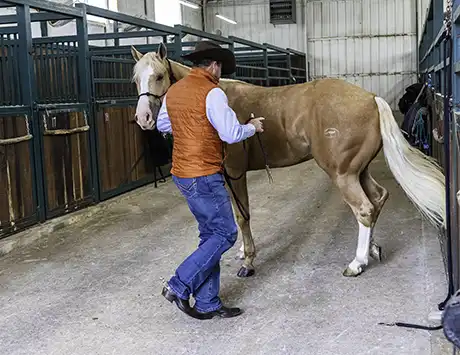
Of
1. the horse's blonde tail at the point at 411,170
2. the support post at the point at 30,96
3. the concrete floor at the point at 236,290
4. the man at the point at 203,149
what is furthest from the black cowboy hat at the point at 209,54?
the support post at the point at 30,96

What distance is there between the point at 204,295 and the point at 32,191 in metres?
2.56

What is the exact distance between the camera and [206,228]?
287cm

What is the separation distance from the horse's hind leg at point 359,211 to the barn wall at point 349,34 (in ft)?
40.6

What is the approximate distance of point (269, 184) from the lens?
7.26 m

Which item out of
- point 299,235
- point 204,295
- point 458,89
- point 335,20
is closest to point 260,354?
point 204,295

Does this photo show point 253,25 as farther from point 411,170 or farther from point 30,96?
point 411,170

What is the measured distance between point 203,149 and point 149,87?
35.4 inches

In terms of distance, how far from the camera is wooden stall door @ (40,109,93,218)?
5199 mm

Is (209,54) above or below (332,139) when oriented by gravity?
above

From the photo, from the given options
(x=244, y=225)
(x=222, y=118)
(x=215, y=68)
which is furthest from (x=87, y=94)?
(x=222, y=118)

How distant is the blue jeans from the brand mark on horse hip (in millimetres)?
983

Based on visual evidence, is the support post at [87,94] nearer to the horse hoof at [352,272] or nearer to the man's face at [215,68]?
the horse hoof at [352,272]

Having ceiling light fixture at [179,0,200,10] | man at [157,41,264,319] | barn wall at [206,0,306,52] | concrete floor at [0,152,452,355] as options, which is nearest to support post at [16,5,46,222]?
concrete floor at [0,152,452,355]

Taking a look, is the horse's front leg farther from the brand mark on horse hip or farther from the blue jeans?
the blue jeans
